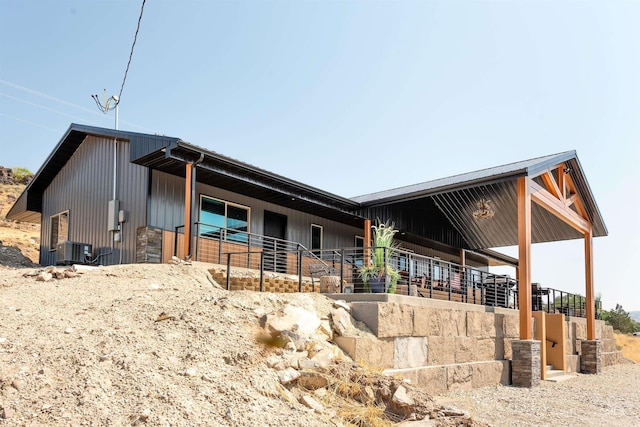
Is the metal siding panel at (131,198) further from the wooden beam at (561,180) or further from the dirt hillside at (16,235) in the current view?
the wooden beam at (561,180)

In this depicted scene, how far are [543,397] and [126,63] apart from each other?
11666mm

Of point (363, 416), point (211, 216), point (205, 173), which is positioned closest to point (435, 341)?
point (363, 416)

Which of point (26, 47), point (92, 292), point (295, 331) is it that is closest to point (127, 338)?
point (295, 331)

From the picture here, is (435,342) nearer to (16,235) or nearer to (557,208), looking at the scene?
(557,208)

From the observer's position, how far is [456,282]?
13.8 meters

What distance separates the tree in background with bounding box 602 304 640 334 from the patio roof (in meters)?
19.8

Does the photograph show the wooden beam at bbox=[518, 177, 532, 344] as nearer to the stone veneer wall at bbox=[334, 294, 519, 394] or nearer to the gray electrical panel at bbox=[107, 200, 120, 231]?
the stone veneer wall at bbox=[334, 294, 519, 394]

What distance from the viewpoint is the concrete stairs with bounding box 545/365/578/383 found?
41.7 feet

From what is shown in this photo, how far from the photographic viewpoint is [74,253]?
13.3 m

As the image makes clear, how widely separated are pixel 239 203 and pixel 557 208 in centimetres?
846

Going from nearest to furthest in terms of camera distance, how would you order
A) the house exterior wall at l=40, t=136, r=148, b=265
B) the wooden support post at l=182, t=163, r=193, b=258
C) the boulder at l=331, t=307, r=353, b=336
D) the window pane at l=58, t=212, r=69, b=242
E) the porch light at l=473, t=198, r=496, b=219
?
the boulder at l=331, t=307, r=353, b=336 < the wooden support post at l=182, t=163, r=193, b=258 < the house exterior wall at l=40, t=136, r=148, b=265 < the porch light at l=473, t=198, r=496, b=219 < the window pane at l=58, t=212, r=69, b=242

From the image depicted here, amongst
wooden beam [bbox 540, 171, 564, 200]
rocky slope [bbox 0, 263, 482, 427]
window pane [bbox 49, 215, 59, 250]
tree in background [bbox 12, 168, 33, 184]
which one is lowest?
rocky slope [bbox 0, 263, 482, 427]

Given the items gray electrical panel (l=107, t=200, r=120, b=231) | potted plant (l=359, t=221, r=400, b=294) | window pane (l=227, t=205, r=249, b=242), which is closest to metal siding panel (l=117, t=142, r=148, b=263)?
gray electrical panel (l=107, t=200, r=120, b=231)

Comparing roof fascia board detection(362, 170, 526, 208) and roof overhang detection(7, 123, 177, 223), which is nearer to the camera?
roof overhang detection(7, 123, 177, 223)
